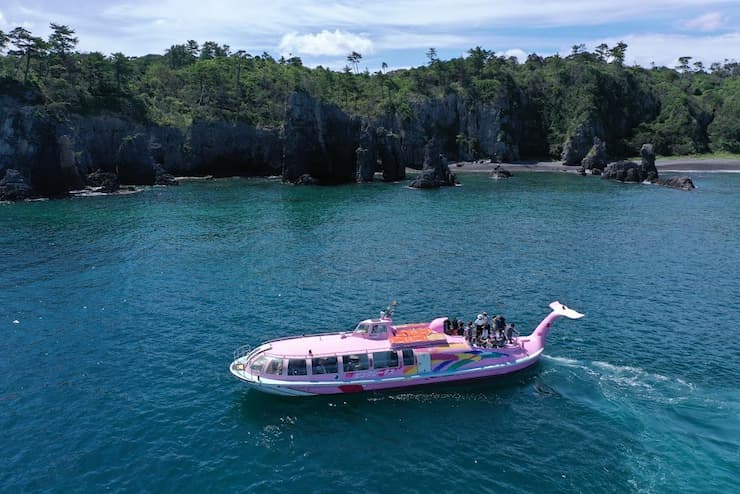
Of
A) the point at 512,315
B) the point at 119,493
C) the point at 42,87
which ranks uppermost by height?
the point at 42,87

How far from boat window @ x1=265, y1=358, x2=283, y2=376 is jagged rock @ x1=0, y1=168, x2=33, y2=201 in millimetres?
97944

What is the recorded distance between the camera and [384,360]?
3953 centimetres

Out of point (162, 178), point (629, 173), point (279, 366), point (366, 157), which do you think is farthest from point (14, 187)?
point (629, 173)

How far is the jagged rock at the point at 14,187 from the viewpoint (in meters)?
111

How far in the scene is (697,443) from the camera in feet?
106

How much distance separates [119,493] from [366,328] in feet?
62.3

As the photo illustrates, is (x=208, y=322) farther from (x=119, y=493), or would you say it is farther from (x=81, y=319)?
(x=119, y=493)

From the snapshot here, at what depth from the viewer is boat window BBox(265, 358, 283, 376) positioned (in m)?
38.4

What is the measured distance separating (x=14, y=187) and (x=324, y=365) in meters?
102

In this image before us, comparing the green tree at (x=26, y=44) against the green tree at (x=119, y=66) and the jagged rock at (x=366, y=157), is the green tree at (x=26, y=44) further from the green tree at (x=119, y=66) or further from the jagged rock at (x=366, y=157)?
the jagged rock at (x=366, y=157)

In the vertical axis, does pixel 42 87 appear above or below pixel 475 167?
above

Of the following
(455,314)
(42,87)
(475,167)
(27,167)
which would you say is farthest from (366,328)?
(475,167)

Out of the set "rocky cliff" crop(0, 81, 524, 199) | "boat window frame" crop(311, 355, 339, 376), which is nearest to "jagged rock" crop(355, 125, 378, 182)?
"rocky cliff" crop(0, 81, 524, 199)

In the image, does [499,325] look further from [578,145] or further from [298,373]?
[578,145]
